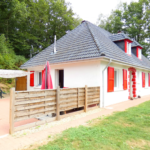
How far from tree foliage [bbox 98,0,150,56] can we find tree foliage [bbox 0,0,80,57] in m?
9.52

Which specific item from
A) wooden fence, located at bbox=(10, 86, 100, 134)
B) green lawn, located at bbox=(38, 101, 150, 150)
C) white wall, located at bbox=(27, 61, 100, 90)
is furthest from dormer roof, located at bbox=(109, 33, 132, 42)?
green lawn, located at bbox=(38, 101, 150, 150)

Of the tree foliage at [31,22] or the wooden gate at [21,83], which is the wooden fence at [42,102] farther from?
the tree foliage at [31,22]

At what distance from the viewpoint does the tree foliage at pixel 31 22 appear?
51.6 ft

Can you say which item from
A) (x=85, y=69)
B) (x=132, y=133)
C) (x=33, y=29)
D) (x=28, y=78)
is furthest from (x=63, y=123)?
(x=33, y=29)

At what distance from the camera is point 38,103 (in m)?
4.32

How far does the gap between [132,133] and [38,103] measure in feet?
10.1

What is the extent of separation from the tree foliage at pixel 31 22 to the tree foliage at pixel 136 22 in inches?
375

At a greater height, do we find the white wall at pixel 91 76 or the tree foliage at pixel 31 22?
the tree foliage at pixel 31 22

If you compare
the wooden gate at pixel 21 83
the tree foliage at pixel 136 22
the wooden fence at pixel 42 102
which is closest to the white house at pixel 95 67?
the wooden fence at pixel 42 102

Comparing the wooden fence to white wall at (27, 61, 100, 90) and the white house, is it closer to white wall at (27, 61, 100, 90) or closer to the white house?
white wall at (27, 61, 100, 90)

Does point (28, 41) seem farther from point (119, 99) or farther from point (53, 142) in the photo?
point (53, 142)

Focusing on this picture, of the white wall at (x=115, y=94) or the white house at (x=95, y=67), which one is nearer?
the white house at (x=95, y=67)

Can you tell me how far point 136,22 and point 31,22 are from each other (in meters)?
19.9

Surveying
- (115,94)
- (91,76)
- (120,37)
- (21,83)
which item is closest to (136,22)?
(120,37)
